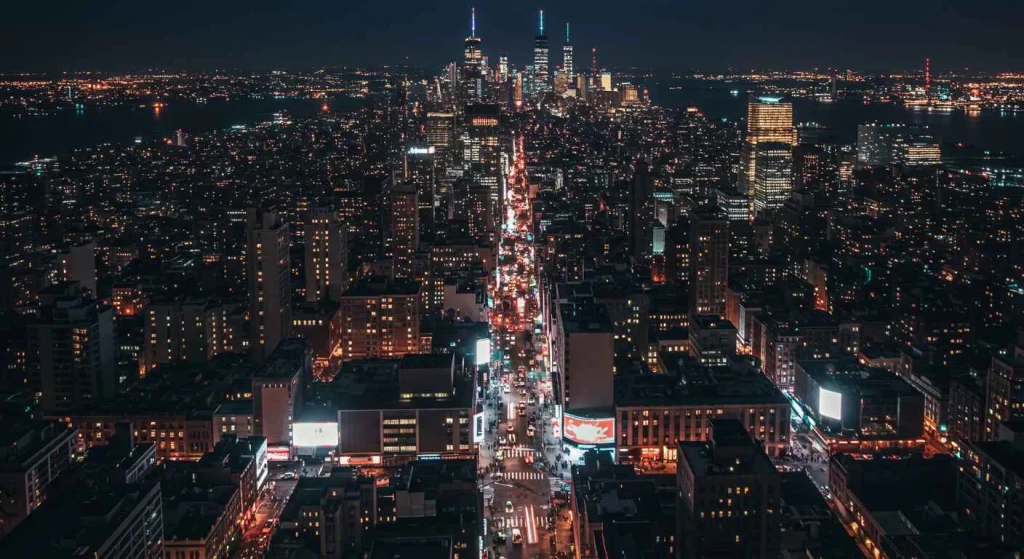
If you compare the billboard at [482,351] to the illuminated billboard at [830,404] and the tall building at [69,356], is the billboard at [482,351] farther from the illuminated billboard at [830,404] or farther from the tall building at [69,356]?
the tall building at [69,356]

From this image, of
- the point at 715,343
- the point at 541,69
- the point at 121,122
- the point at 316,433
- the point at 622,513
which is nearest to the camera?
the point at 622,513

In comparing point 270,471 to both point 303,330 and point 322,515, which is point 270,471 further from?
point 303,330

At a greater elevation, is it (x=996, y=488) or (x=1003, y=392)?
(x=1003, y=392)

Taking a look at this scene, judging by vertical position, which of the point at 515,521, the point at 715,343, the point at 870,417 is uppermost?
the point at 715,343

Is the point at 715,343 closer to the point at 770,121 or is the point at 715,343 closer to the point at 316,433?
the point at 316,433

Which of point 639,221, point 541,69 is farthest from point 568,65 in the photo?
point 639,221

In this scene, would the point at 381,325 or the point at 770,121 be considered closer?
the point at 381,325

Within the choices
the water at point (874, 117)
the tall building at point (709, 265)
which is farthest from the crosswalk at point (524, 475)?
the water at point (874, 117)

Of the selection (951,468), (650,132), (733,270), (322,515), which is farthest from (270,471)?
(650,132)

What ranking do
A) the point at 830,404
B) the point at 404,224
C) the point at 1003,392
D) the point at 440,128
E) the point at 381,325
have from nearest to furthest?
the point at 1003,392 → the point at 830,404 → the point at 381,325 → the point at 404,224 → the point at 440,128
